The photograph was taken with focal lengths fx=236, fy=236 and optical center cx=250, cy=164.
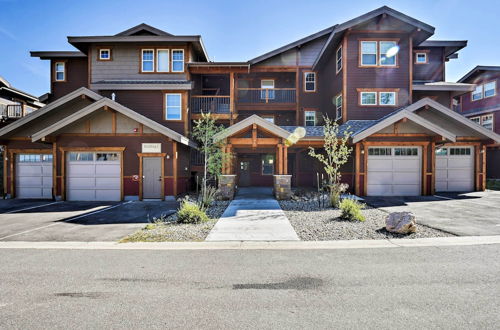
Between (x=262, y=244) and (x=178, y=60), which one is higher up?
(x=178, y=60)

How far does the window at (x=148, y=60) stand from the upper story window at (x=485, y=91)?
95.4ft

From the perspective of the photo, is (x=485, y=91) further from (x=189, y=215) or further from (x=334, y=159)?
(x=189, y=215)

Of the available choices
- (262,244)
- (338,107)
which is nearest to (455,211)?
(262,244)

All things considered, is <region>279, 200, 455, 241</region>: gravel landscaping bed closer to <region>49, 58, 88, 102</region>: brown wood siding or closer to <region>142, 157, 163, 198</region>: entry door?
<region>142, 157, 163, 198</region>: entry door

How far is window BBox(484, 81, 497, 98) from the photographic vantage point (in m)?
21.2

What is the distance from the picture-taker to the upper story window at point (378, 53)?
15469mm

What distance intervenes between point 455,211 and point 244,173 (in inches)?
534

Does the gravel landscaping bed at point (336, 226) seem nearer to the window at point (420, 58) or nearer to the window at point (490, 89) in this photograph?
the window at point (420, 58)

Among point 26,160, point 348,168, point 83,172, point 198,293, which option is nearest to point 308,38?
point 348,168

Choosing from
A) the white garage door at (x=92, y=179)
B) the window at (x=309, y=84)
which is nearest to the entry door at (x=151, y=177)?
the white garage door at (x=92, y=179)

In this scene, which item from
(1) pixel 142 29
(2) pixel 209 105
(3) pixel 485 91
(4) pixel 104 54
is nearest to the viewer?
(4) pixel 104 54

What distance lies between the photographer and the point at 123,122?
43.8ft

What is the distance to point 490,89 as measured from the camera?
853 inches

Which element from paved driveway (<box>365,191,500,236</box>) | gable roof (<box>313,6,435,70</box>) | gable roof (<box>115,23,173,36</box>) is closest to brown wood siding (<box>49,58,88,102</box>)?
gable roof (<box>115,23,173,36</box>)
